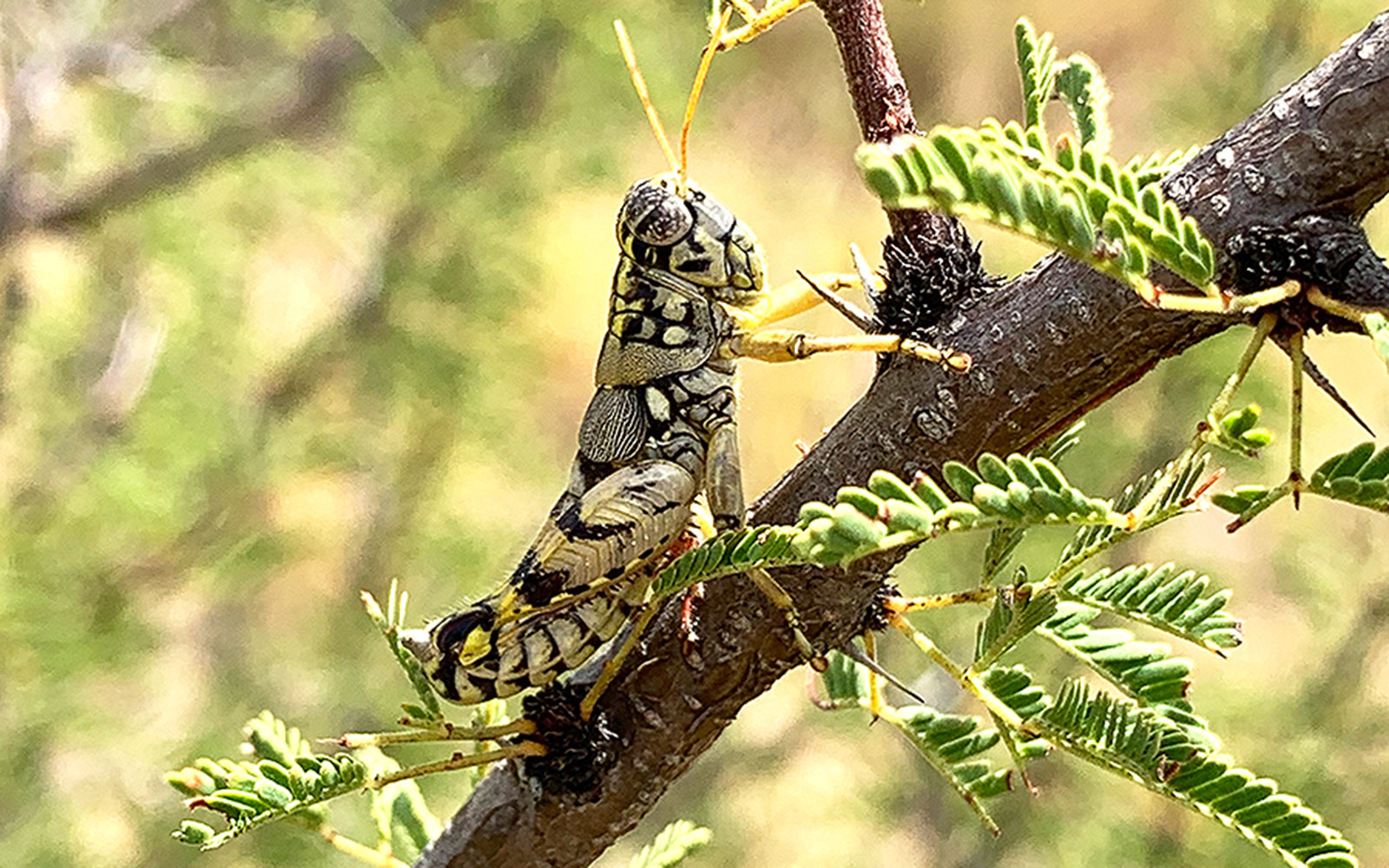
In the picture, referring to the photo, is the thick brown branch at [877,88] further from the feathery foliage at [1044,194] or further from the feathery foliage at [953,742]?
the feathery foliage at [953,742]

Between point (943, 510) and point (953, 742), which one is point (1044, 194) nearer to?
point (943, 510)

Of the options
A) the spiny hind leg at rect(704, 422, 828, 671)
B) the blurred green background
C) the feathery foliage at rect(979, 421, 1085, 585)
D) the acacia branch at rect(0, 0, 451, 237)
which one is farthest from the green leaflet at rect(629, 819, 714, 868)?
the acacia branch at rect(0, 0, 451, 237)

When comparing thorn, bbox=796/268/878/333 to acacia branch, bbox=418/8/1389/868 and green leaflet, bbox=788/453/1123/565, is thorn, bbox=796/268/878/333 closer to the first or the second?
acacia branch, bbox=418/8/1389/868

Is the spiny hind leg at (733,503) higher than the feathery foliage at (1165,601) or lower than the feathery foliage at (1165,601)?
higher

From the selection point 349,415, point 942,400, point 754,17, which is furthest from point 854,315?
point 349,415

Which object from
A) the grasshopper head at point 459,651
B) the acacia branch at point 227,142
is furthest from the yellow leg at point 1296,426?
the acacia branch at point 227,142

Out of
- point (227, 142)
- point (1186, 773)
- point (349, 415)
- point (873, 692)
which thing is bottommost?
point (1186, 773)

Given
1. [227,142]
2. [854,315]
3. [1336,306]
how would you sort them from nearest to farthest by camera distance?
1. [1336,306]
2. [854,315]
3. [227,142]

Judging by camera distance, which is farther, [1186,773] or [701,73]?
[701,73]
